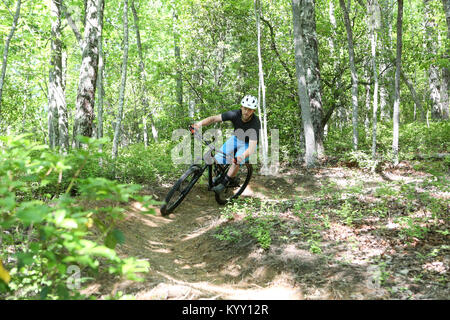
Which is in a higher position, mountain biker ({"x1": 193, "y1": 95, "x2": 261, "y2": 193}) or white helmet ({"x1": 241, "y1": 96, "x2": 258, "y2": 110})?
Result: white helmet ({"x1": 241, "y1": 96, "x2": 258, "y2": 110})

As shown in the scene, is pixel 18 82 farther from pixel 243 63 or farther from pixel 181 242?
pixel 181 242

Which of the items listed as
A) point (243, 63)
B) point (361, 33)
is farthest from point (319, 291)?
point (361, 33)

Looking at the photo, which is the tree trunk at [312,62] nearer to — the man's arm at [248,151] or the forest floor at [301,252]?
the forest floor at [301,252]

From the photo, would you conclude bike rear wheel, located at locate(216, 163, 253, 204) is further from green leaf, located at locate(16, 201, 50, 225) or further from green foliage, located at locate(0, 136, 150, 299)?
green leaf, located at locate(16, 201, 50, 225)

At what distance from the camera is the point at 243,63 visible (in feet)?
45.2

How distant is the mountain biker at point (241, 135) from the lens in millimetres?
6926

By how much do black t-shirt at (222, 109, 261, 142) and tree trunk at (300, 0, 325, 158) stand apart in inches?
217

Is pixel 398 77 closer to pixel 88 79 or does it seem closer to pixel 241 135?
pixel 241 135

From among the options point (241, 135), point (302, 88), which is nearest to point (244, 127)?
point (241, 135)

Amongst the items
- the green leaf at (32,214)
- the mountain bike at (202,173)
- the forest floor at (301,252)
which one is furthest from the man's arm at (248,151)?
the green leaf at (32,214)

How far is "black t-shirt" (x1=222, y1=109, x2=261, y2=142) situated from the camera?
278 inches

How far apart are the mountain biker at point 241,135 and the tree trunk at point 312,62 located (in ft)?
18.0

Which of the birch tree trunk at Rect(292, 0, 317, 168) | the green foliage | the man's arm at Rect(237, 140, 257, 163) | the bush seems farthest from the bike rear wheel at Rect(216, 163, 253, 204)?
the green foliage

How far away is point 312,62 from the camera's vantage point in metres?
11.9
